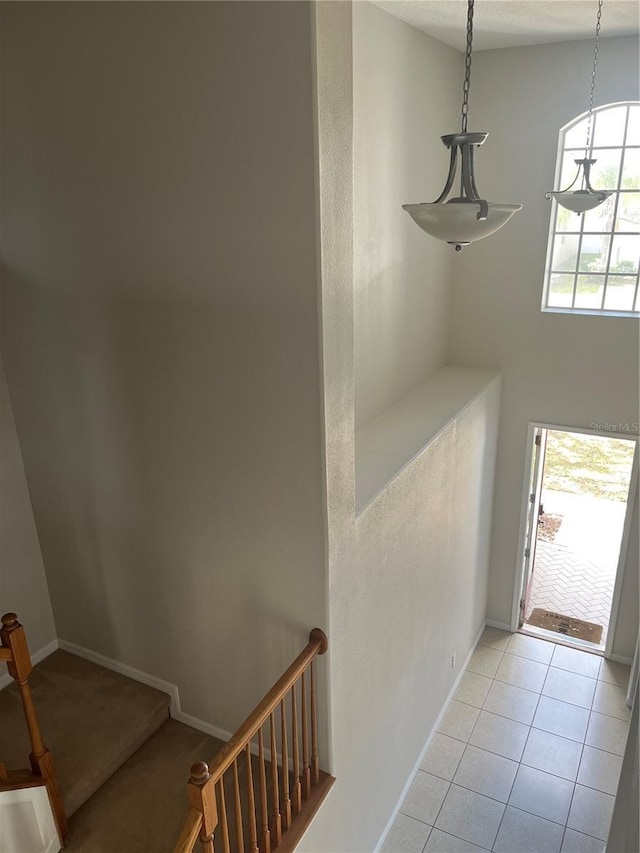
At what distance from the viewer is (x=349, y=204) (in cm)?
257

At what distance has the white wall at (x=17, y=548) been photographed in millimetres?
3447

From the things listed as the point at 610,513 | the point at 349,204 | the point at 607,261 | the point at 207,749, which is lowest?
the point at 610,513

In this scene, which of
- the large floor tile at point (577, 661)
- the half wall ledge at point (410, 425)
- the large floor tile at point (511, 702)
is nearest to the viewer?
the half wall ledge at point (410, 425)

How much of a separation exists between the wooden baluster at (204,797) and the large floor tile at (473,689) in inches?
153

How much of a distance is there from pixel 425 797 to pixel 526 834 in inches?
28.6

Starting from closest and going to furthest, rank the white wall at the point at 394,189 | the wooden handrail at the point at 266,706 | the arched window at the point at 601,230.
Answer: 1. the wooden handrail at the point at 266,706
2. the white wall at the point at 394,189
3. the arched window at the point at 601,230

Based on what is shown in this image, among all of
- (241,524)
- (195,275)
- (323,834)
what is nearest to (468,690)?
(323,834)

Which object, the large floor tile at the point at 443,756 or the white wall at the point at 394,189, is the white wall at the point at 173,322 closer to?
the white wall at the point at 394,189

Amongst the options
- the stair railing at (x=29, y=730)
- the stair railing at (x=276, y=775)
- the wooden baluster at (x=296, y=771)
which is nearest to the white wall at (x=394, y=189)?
the stair railing at (x=276, y=775)

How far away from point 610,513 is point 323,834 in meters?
7.60

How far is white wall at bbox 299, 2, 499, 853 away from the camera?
8.05ft

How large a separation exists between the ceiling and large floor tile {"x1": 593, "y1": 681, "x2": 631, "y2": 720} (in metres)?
5.38

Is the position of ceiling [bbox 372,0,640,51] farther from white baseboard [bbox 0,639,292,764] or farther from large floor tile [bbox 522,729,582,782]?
large floor tile [bbox 522,729,582,782]

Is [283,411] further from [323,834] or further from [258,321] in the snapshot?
[323,834]
